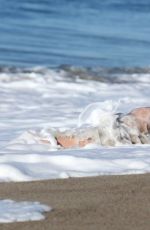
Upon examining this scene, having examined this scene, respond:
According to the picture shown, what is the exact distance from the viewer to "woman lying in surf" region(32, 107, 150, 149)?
5.77 m

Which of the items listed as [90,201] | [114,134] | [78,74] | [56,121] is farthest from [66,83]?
[90,201]

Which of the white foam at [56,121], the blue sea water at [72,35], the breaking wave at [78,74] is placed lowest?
the blue sea water at [72,35]

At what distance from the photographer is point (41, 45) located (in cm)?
1546

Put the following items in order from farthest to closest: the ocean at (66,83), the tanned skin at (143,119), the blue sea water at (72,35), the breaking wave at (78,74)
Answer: the blue sea water at (72,35) → the breaking wave at (78,74) → the tanned skin at (143,119) → the ocean at (66,83)

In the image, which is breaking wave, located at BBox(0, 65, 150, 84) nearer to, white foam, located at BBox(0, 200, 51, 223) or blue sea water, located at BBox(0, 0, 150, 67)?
blue sea water, located at BBox(0, 0, 150, 67)

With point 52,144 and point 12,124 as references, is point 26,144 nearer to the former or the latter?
point 52,144

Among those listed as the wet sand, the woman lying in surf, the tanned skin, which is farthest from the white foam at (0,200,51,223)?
the tanned skin

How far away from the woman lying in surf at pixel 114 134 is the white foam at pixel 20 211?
1697 millimetres

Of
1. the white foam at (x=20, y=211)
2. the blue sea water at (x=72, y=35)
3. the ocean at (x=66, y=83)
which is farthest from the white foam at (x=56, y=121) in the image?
the blue sea water at (x=72, y=35)

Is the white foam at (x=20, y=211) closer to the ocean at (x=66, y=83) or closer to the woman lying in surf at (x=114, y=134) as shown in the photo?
the ocean at (x=66, y=83)

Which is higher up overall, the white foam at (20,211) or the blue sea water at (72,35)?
the white foam at (20,211)

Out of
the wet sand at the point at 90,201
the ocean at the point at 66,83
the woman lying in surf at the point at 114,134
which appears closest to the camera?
the wet sand at the point at 90,201

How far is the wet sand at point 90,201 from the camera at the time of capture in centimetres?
380

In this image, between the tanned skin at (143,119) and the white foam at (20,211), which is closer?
the white foam at (20,211)
